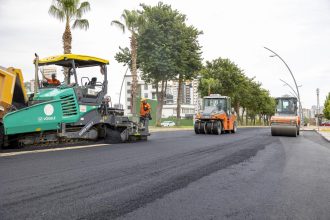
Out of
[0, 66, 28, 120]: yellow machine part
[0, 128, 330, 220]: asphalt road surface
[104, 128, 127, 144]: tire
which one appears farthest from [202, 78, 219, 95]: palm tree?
[0, 128, 330, 220]: asphalt road surface

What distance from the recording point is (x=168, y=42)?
118ft

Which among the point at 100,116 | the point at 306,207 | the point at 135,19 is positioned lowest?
the point at 306,207

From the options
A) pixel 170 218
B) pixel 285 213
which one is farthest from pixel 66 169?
pixel 285 213

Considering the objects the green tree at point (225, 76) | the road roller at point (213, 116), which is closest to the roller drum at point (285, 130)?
the road roller at point (213, 116)

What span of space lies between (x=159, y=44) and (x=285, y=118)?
1874cm

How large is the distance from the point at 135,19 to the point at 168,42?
23.0 ft

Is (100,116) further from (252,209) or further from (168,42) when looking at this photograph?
(168,42)

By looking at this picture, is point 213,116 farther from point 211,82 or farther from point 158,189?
point 211,82

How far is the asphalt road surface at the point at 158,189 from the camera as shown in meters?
3.85

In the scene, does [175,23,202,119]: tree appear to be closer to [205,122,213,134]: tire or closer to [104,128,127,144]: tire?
[205,122,213,134]: tire

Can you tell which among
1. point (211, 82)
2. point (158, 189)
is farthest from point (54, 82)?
point (211, 82)

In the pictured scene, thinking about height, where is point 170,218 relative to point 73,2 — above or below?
below

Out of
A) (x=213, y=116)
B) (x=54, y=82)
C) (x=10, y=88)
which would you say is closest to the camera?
(x=10, y=88)

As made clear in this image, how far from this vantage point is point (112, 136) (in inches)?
481
